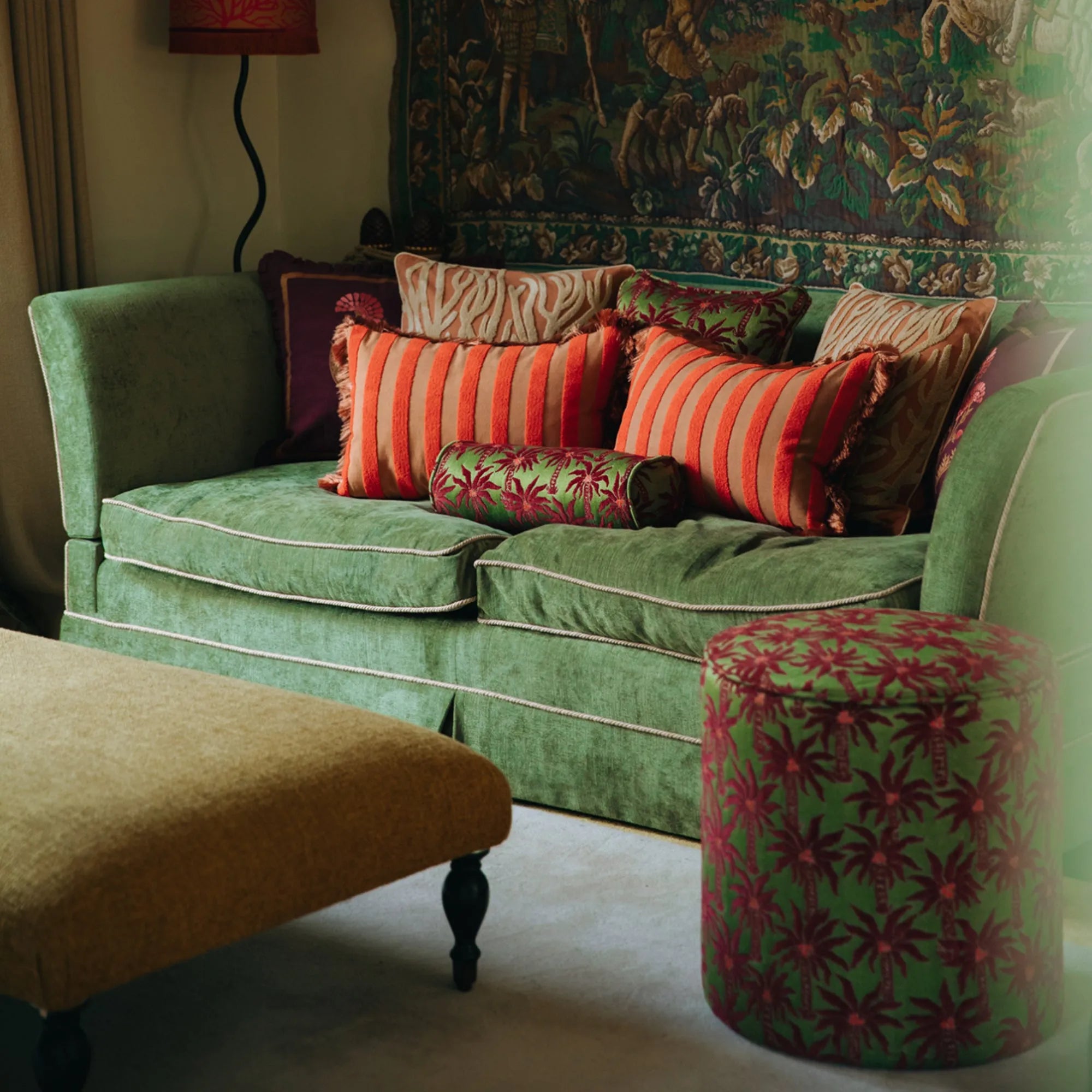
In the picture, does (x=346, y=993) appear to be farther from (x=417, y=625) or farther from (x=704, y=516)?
(x=704, y=516)

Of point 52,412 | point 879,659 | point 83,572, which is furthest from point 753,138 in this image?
point 879,659

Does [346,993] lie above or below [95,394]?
below

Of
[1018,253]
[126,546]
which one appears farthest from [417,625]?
[1018,253]

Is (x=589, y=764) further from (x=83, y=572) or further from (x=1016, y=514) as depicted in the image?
(x=83, y=572)

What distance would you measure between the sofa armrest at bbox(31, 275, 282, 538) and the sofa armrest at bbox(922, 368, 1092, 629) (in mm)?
1765

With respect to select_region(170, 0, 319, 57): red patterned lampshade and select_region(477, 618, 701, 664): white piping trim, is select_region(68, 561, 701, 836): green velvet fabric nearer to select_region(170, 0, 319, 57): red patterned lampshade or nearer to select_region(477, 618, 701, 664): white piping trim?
select_region(477, 618, 701, 664): white piping trim

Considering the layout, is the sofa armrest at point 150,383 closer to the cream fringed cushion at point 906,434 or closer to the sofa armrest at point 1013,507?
the cream fringed cushion at point 906,434

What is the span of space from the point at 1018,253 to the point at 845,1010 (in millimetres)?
1798

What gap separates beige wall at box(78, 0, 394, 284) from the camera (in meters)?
3.83

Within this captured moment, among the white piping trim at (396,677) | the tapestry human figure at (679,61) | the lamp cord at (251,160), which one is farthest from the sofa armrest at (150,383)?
the tapestry human figure at (679,61)

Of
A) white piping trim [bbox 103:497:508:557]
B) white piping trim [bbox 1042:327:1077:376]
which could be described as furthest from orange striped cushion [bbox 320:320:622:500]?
white piping trim [bbox 1042:327:1077:376]

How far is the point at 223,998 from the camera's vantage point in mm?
1974

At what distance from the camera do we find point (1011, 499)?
6.90 feet

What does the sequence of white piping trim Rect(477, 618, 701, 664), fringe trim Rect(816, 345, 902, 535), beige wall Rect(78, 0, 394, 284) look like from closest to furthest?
white piping trim Rect(477, 618, 701, 664), fringe trim Rect(816, 345, 902, 535), beige wall Rect(78, 0, 394, 284)
